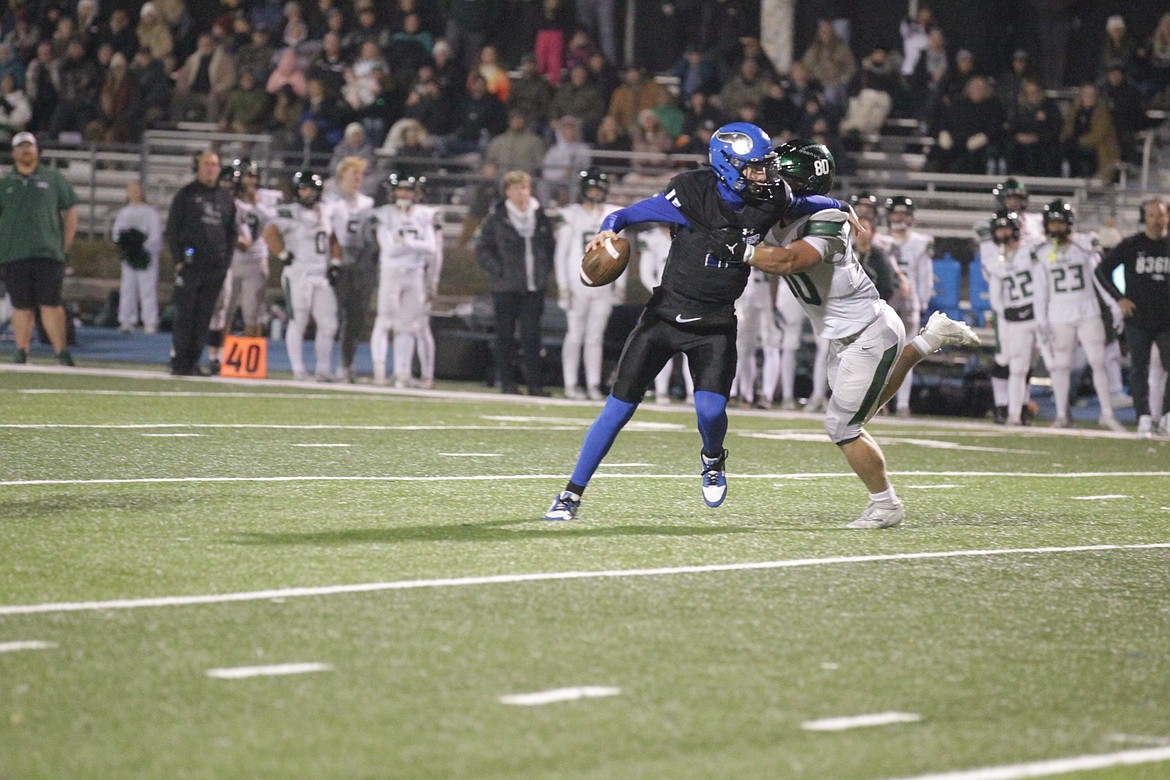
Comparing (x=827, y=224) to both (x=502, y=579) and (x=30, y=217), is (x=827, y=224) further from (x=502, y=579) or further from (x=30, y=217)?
(x=30, y=217)

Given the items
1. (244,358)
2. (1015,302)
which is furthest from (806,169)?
(244,358)

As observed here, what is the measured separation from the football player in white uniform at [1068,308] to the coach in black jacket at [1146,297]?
0.62m

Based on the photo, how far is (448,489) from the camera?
898 cm

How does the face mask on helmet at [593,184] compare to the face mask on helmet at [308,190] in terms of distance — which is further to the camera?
the face mask on helmet at [308,190]

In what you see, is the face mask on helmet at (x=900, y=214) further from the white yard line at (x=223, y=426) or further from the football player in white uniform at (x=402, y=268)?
the white yard line at (x=223, y=426)

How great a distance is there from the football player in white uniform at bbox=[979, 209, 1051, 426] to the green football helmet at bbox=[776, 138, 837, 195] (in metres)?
7.88

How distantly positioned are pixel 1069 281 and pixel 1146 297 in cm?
99

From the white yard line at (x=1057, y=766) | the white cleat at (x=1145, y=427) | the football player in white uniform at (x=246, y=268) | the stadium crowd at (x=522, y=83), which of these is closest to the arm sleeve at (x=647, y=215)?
the white yard line at (x=1057, y=766)

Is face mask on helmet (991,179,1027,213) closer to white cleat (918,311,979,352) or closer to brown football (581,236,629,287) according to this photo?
white cleat (918,311,979,352)

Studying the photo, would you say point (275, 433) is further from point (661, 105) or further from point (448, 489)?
point (661, 105)

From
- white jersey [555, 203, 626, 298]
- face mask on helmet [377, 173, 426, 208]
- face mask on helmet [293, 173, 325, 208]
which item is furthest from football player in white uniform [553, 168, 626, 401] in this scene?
face mask on helmet [293, 173, 325, 208]

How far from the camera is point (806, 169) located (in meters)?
7.91

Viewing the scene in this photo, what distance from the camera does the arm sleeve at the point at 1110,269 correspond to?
14.5m

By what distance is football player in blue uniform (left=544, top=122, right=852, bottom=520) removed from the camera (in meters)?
7.89
